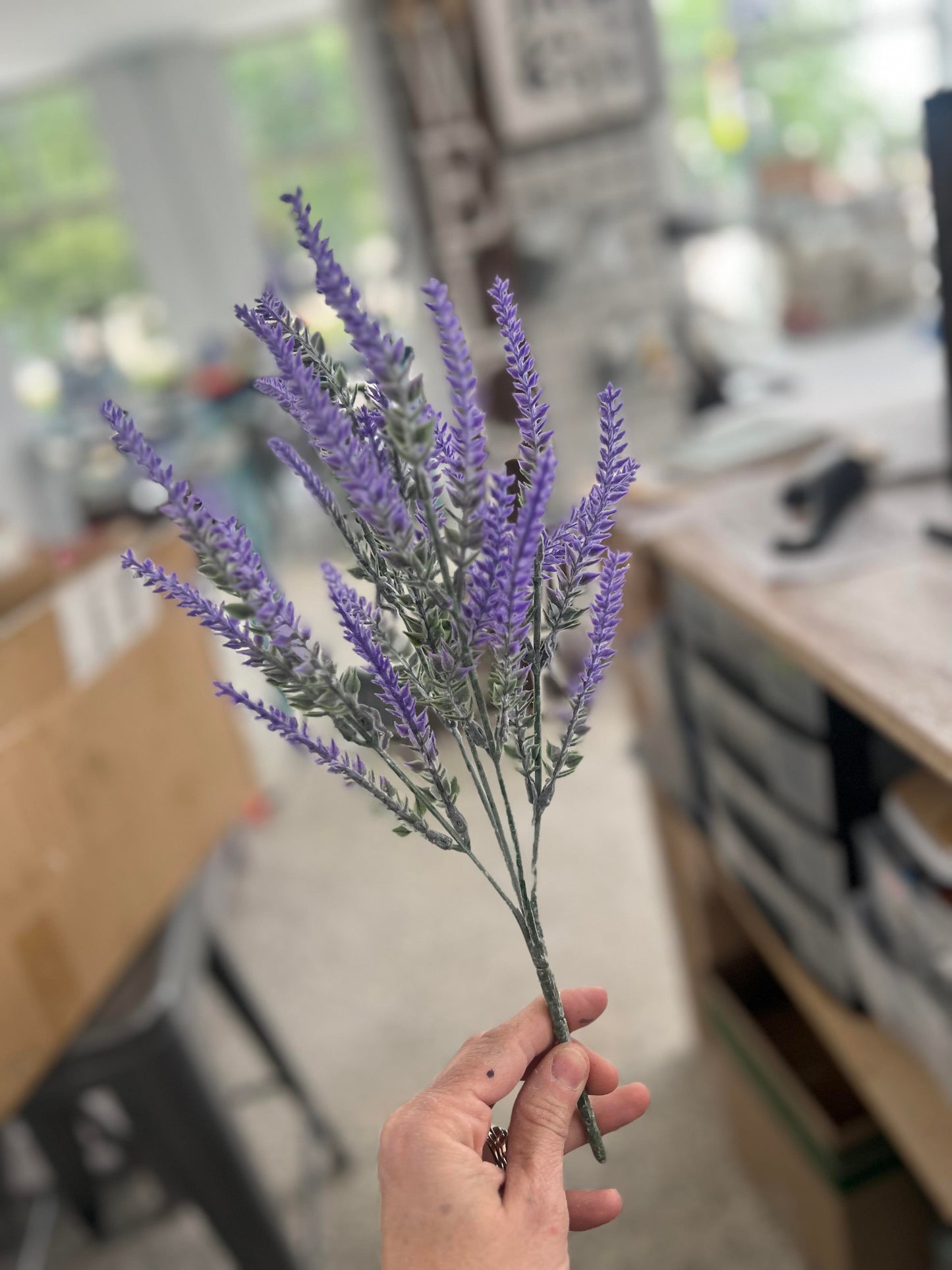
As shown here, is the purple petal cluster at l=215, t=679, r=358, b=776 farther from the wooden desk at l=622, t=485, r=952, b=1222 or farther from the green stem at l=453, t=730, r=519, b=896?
the wooden desk at l=622, t=485, r=952, b=1222

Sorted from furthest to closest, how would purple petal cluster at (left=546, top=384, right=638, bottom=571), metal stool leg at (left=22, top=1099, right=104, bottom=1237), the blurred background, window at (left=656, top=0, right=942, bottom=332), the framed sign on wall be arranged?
1. window at (left=656, top=0, right=942, bottom=332)
2. the framed sign on wall
3. metal stool leg at (left=22, top=1099, right=104, bottom=1237)
4. the blurred background
5. purple petal cluster at (left=546, top=384, right=638, bottom=571)

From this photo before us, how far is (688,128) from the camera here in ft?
19.4

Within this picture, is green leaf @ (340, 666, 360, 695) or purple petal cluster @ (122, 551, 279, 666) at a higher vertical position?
purple petal cluster @ (122, 551, 279, 666)

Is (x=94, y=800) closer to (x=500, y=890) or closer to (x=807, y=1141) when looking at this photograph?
(x=500, y=890)

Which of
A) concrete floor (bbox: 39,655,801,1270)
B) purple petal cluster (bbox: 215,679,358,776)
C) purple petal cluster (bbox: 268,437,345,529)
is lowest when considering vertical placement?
concrete floor (bbox: 39,655,801,1270)

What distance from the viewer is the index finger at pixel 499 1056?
52cm

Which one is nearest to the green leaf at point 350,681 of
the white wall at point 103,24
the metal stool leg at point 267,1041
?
the metal stool leg at point 267,1041

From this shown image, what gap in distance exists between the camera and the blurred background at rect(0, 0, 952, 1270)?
1.07m

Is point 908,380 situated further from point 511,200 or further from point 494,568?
point 494,568

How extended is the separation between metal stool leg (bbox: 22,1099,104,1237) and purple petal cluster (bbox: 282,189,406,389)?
1.76 m

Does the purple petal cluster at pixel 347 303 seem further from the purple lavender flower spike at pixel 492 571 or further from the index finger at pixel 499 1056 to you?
the index finger at pixel 499 1056

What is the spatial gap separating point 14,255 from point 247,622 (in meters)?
8.25

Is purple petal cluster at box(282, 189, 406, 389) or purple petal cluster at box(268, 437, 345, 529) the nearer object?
purple petal cluster at box(282, 189, 406, 389)

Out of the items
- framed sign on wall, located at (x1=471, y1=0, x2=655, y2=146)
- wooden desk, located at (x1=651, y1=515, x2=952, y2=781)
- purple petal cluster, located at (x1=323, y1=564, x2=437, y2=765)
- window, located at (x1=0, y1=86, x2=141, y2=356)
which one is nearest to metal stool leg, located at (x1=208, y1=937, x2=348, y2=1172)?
wooden desk, located at (x1=651, y1=515, x2=952, y2=781)
